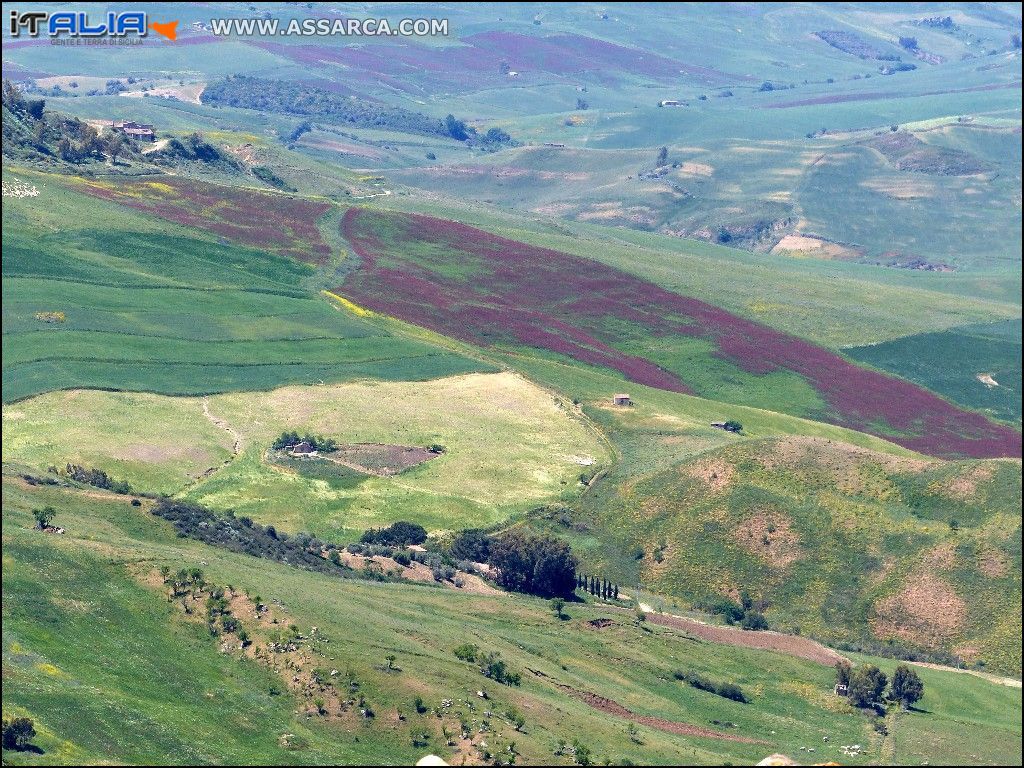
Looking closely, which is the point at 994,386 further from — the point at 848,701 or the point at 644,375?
the point at 848,701

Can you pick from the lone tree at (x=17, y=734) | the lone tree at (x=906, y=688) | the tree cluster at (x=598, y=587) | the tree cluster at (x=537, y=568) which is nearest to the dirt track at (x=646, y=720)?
the lone tree at (x=906, y=688)

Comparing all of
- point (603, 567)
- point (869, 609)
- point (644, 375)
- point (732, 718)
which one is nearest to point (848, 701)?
point (732, 718)

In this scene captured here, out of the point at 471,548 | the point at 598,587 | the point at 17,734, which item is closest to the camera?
the point at 17,734

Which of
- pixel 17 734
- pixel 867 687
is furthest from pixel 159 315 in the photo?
pixel 17 734

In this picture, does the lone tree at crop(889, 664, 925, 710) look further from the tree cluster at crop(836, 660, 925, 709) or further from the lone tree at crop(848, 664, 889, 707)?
the lone tree at crop(848, 664, 889, 707)

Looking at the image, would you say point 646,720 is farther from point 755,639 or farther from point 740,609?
point 740,609

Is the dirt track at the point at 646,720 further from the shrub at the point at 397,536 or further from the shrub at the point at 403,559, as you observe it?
the shrub at the point at 397,536
